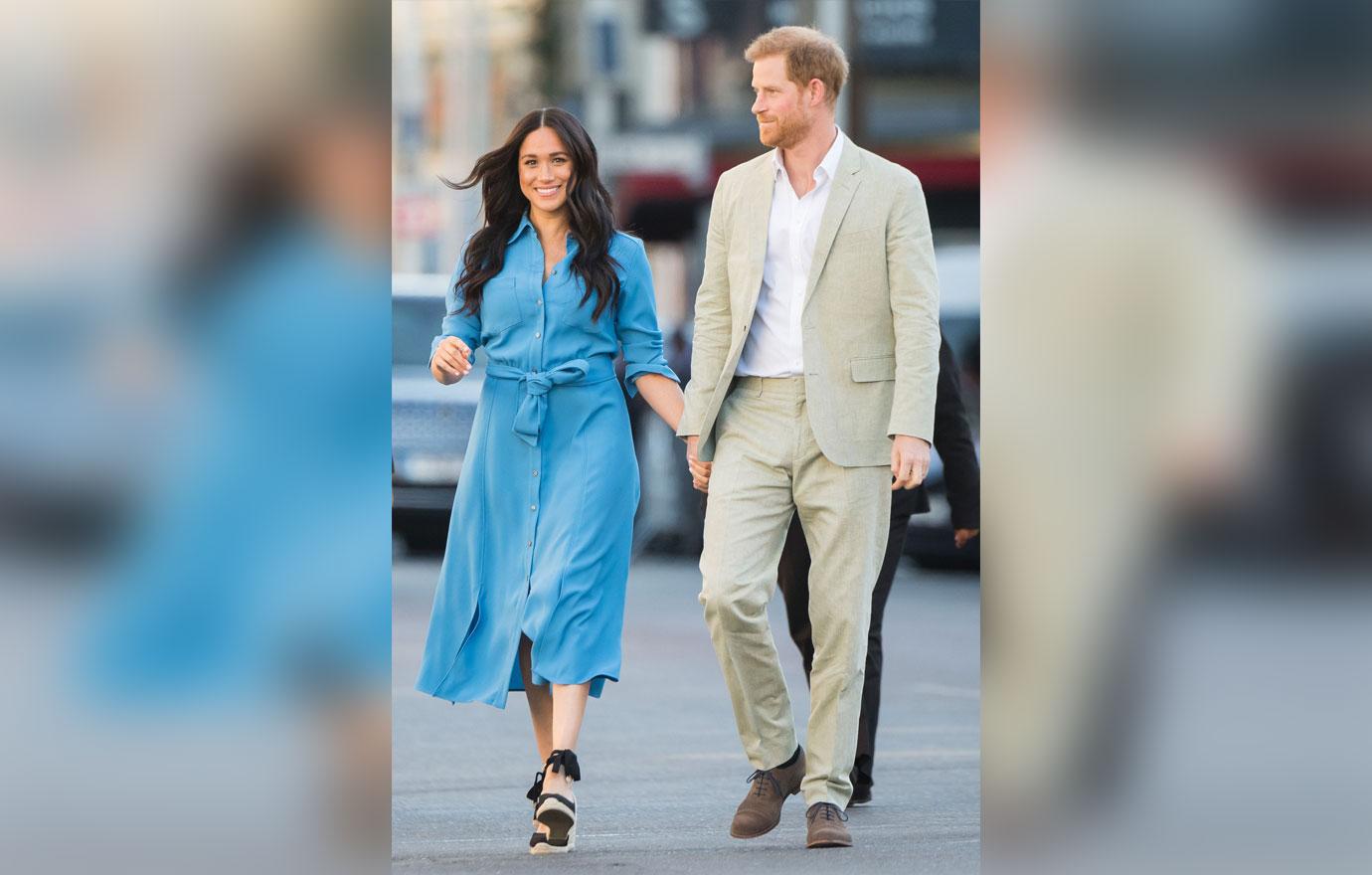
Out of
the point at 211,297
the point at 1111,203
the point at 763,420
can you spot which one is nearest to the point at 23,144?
the point at 211,297

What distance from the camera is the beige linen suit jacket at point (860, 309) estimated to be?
6125 mm

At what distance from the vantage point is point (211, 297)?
11.4ft

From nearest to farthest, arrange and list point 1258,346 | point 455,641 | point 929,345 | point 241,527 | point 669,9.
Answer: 1. point 1258,346
2. point 241,527
3. point 929,345
4. point 455,641
5. point 669,9

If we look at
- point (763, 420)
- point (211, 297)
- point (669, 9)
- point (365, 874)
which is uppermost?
point (669, 9)

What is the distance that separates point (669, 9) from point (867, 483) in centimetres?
2524

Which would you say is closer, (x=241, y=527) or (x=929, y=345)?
(x=241, y=527)

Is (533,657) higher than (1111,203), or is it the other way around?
(1111,203)

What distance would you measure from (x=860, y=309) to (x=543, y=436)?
939 mm

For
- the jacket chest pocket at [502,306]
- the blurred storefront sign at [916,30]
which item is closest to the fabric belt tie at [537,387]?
the jacket chest pocket at [502,306]

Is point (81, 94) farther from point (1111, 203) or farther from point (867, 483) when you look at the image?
point (867, 483)

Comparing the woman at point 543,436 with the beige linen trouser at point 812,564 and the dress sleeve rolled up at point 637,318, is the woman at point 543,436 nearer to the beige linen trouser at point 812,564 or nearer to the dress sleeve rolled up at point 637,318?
the dress sleeve rolled up at point 637,318

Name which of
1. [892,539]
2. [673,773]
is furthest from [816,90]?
[673,773]

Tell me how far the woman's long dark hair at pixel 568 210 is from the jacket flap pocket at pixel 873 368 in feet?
2.43

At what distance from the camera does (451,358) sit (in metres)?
6.33
